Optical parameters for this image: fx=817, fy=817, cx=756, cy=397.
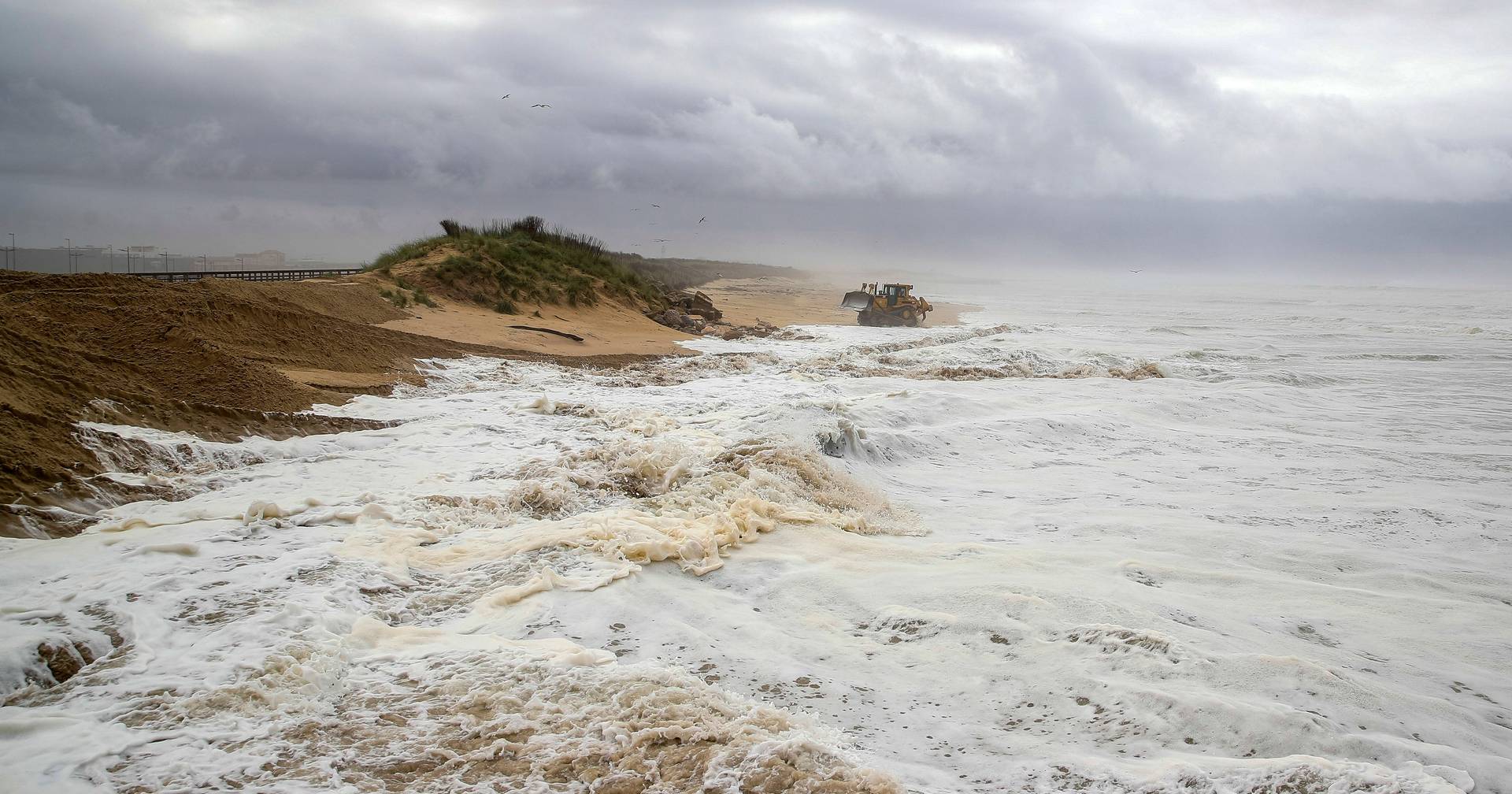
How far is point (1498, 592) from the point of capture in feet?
18.0

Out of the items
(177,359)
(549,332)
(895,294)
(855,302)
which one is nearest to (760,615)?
(177,359)

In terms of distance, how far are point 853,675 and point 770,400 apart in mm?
8001

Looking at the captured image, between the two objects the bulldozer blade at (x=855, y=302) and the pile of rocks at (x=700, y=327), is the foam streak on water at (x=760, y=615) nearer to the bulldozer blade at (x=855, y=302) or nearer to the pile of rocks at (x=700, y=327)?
the pile of rocks at (x=700, y=327)

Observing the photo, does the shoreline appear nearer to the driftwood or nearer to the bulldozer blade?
the driftwood

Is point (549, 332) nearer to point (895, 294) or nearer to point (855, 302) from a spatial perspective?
point (895, 294)

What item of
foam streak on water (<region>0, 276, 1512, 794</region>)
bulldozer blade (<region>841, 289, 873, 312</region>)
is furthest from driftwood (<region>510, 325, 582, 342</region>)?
bulldozer blade (<region>841, 289, 873, 312</region>)

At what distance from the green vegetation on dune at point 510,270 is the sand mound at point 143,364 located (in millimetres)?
7159

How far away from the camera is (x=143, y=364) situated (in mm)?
8344

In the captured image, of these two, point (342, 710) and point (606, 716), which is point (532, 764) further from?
point (342, 710)

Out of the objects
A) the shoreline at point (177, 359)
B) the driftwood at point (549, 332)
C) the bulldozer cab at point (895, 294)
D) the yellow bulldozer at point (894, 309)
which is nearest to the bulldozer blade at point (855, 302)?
the yellow bulldozer at point (894, 309)

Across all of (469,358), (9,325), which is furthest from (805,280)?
(9,325)

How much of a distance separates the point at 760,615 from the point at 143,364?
24.3ft

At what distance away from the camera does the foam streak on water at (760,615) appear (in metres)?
3.20

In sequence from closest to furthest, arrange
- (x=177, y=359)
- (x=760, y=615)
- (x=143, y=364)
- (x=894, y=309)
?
(x=760, y=615) → (x=143, y=364) → (x=177, y=359) → (x=894, y=309)
